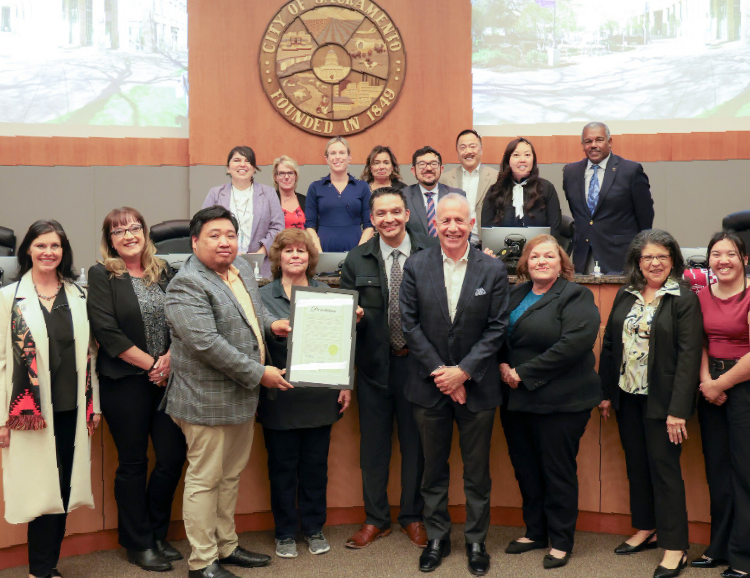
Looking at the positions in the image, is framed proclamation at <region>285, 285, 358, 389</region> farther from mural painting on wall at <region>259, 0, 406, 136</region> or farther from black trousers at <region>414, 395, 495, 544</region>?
mural painting on wall at <region>259, 0, 406, 136</region>

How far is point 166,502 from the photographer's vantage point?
3395 millimetres

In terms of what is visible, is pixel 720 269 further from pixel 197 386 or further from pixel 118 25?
pixel 118 25

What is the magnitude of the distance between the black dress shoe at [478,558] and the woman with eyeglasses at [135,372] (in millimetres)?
1375

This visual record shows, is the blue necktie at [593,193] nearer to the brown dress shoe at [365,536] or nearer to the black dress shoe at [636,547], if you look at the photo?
the black dress shoe at [636,547]

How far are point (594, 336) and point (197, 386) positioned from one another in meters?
1.75

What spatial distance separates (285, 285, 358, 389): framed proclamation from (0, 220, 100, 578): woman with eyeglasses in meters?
0.91

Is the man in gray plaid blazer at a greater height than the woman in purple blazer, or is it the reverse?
the woman in purple blazer

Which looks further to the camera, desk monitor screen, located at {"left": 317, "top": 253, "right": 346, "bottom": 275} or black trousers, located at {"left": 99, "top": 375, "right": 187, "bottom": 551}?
desk monitor screen, located at {"left": 317, "top": 253, "right": 346, "bottom": 275}

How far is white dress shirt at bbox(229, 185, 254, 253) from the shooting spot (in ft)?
15.6

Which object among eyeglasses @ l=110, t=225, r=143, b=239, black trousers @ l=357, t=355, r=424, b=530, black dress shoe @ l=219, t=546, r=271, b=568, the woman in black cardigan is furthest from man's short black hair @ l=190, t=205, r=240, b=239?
black dress shoe @ l=219, t=546, r=271, b=568

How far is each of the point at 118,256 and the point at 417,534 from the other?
197 centimetres

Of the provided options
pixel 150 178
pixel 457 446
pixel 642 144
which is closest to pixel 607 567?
pixel 457 446

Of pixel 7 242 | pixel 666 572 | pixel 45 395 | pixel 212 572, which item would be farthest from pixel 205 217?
pixel 7 242

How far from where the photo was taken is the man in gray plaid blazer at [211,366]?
2918 mm
